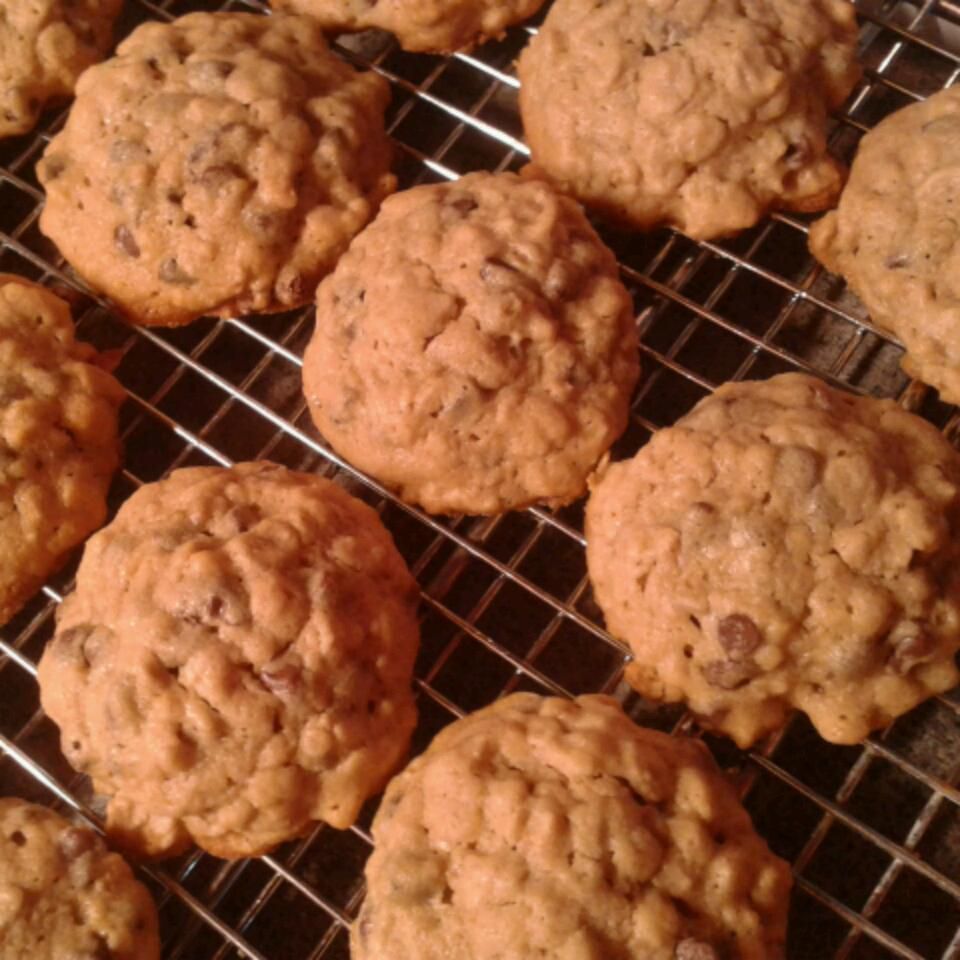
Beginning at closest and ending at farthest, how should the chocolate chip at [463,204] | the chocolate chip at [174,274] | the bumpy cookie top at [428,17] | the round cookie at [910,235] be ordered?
1. the round cookie at [910,235]
2. the chocolate chip at [463,204]
3. the chocolate chip at [174,274]
4. the bumpy cookie top at [428,17]

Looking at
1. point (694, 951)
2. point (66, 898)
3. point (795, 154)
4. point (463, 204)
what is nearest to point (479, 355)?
point (463, 204)

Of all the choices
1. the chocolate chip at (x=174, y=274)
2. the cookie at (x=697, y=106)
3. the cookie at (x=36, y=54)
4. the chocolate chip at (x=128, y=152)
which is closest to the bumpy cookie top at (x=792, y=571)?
the cookie at (x=697, y=106)

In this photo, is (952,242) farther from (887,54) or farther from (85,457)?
(85,457)

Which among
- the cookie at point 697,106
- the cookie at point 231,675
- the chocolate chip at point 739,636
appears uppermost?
the cookie at point 697,106

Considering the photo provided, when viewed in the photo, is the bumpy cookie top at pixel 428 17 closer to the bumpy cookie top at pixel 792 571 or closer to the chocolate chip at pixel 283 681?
the bumpy cookie top at pixel 792 571

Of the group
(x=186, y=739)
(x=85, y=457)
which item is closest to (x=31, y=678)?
(x=85, y=457)

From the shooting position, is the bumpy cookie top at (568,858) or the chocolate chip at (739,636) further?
the chocolate chip at (739,636)

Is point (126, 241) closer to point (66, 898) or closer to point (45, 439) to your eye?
point (45, 439)
